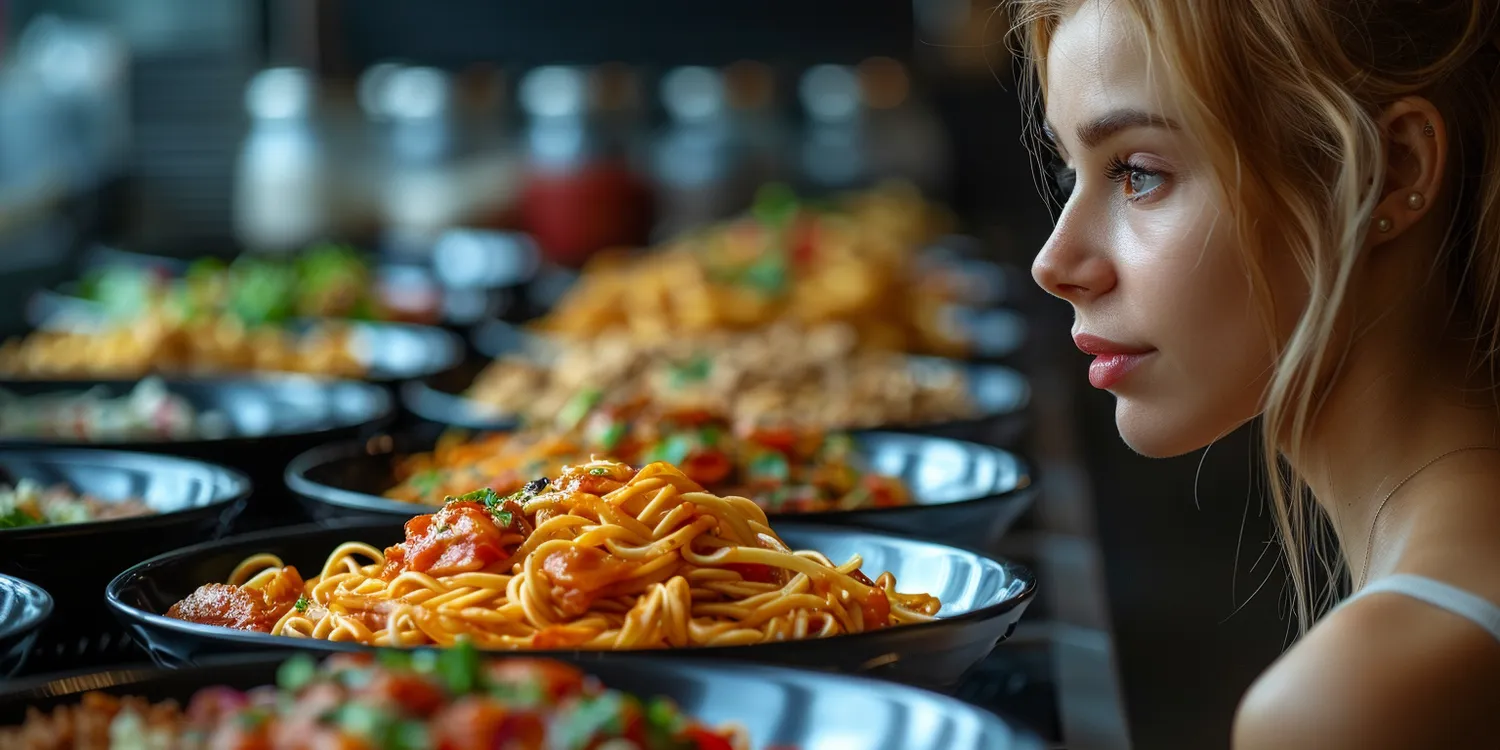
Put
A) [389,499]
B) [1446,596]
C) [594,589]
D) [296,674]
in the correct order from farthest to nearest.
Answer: [389,499]
[594,589]
[1446,596]
[296,674]

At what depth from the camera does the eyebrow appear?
5.09ft

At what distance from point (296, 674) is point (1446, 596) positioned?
2.91 ft

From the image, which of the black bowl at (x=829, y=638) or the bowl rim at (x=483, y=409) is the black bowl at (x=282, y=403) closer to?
the bowl rim at (x=483, y=409)

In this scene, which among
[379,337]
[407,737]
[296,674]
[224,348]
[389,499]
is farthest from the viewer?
[379,337]

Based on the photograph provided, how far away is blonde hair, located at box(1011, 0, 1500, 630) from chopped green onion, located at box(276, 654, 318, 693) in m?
0.86

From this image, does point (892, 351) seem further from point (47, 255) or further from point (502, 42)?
point (502, 42)

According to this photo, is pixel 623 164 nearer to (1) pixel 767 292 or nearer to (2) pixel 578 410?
(1) pixel 767 292

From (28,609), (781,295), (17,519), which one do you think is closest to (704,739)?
(28,609)

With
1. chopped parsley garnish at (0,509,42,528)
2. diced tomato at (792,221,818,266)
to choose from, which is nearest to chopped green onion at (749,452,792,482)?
chopped parsley garnish at (0,509,42,528)

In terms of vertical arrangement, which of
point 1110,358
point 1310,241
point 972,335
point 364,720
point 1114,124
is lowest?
point 972,335

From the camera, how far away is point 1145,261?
1.57 metres

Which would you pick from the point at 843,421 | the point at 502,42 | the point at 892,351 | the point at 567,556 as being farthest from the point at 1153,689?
the point at 502,42

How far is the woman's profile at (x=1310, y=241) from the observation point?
1.51 meters

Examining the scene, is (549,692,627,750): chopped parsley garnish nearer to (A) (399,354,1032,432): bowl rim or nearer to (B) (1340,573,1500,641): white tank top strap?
(B) (1340,573,1500,641): white tank top strap
